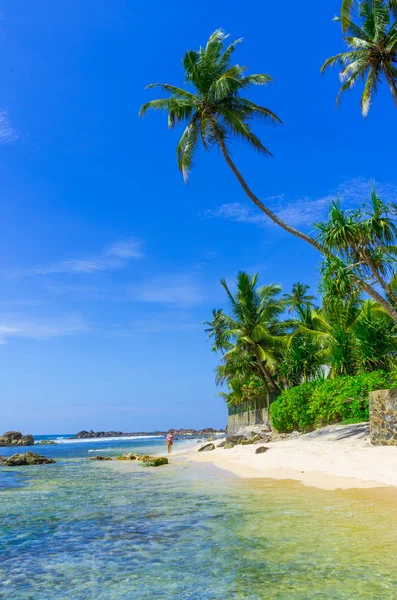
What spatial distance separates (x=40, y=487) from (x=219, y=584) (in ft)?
38.5

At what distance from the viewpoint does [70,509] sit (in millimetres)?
9992

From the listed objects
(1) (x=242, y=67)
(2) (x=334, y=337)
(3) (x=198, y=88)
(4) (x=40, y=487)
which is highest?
(1) (x=242, y=67)

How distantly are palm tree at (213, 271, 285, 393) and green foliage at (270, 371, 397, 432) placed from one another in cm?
611

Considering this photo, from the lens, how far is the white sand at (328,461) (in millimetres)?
10859

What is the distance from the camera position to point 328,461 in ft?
45.0

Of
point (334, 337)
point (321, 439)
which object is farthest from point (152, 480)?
point (334, 337)

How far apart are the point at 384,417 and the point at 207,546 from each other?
30.5 feet

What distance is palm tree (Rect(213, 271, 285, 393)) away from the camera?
1238 inches

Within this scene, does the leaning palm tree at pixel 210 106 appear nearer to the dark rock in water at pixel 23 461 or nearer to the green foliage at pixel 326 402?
the green foliage at pixel 326 402

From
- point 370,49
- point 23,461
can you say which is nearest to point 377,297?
point 370,49

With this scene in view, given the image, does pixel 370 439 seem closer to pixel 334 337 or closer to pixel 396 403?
pixel 396 403

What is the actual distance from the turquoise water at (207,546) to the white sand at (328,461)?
1266mm

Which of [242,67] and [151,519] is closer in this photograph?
[151,519]

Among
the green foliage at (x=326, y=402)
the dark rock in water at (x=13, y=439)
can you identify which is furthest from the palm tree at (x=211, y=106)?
the dark rock in water at (x=13, y=439)
